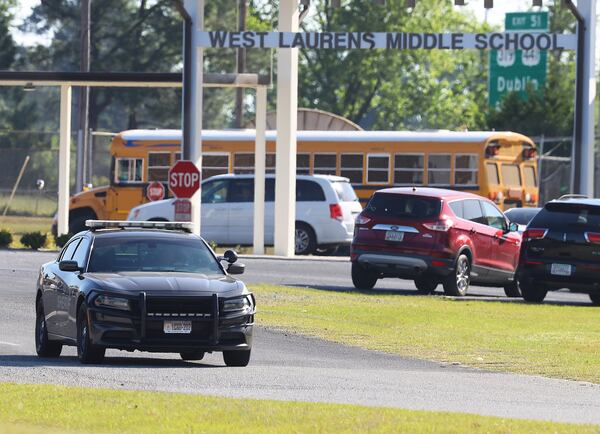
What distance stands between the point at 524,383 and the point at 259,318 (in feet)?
27.0

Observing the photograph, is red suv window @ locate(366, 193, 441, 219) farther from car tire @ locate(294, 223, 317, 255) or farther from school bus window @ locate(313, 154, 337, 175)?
school bus window @ locate(313, 154, 337, 175)

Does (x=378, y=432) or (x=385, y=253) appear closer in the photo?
(x=378, y=432)

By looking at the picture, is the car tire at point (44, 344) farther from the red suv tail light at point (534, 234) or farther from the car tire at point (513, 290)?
the car tire at point (513, 290)

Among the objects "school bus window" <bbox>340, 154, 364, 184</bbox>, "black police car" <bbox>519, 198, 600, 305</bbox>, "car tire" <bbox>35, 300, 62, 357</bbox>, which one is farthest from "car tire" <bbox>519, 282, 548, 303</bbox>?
"school bus window" <bbox>340, 154, 364, 184</bbox>

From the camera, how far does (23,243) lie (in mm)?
42031

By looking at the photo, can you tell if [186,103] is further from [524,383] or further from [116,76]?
[524,383]

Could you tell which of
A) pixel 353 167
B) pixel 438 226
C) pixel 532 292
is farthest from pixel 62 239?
pixel 532 292

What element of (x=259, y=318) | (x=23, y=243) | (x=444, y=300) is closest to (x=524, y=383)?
(x=259, y=318)

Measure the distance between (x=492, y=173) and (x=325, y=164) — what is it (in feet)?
15.1

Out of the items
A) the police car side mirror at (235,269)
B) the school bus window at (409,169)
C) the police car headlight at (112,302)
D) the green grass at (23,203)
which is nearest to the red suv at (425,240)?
the police car side mirror at (235,269)

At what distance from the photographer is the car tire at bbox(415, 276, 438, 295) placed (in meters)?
29.8

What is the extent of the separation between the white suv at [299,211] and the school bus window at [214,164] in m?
2.15

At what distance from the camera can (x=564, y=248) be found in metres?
28.4

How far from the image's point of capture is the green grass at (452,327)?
63.7 ft
